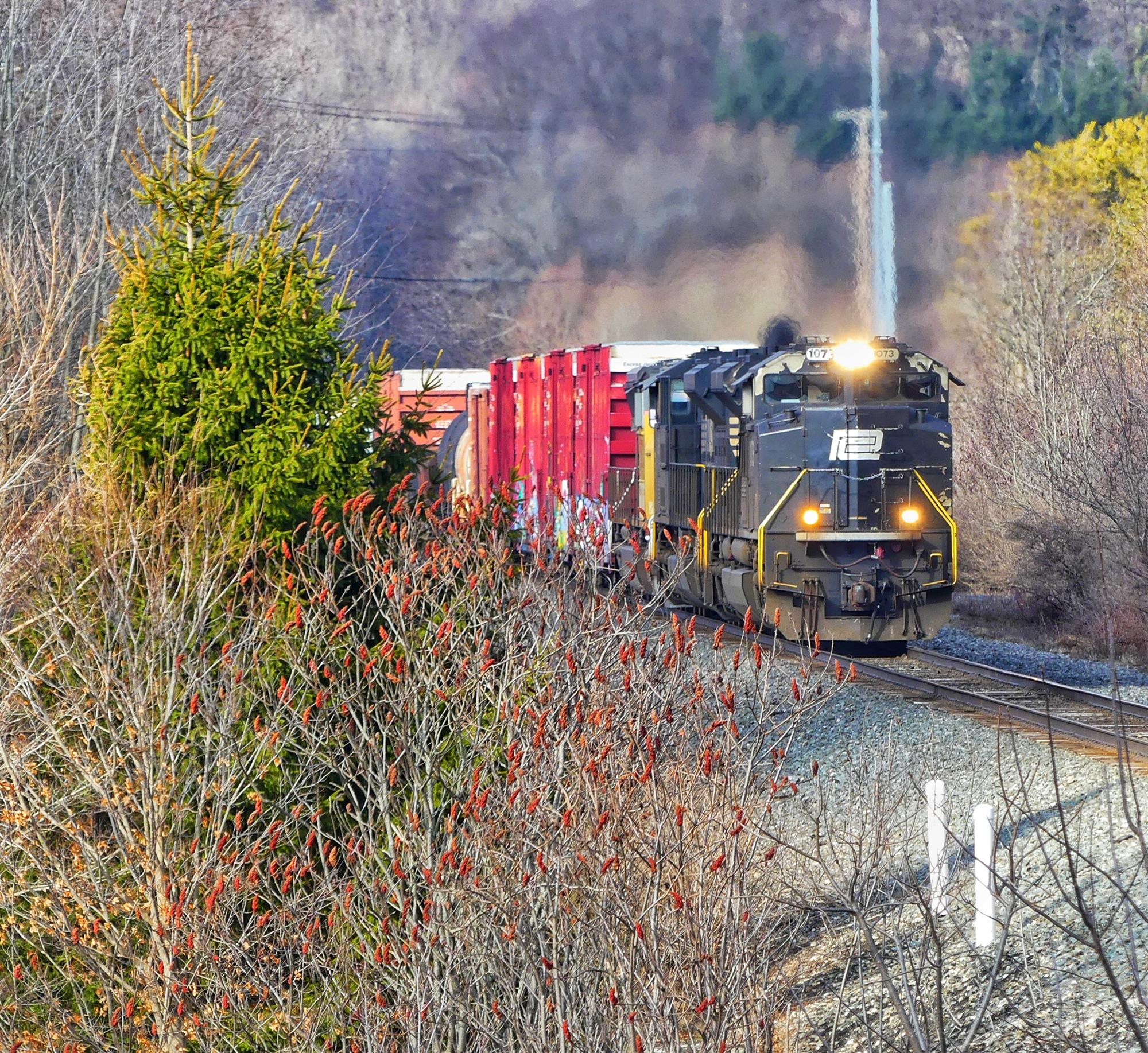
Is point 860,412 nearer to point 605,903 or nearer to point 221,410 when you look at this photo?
point 221,410

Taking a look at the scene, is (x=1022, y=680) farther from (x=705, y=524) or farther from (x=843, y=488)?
(x=705, y=524)

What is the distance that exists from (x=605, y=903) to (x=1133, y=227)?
1917 cm

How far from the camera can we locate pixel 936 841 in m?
6.77

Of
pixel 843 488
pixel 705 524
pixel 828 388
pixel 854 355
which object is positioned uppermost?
pixel 854 355

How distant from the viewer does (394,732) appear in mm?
6191

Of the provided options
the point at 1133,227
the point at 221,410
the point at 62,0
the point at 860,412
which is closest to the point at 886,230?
the point at 1133,227

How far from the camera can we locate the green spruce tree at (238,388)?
24.3 feet

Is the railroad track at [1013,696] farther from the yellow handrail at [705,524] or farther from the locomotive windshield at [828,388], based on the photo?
the locomotive windshield at [828,388]

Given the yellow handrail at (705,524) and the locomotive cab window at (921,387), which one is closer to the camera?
the locomotive cab window at (921,387)

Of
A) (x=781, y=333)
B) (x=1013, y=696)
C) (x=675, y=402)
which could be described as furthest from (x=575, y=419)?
(x=1013, y=696)

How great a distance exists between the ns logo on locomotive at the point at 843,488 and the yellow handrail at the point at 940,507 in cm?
1

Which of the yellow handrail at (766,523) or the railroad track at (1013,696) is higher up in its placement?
the yellow handrail at (766,523)

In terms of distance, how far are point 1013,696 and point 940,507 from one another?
2367 millimetres

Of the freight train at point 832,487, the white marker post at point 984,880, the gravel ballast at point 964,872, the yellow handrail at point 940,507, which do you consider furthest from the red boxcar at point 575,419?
the white marker post at point 984,880
